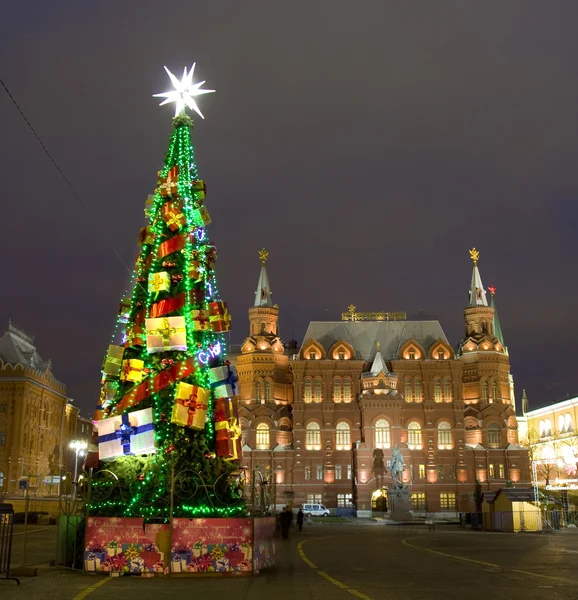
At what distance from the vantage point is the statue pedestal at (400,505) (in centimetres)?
6275

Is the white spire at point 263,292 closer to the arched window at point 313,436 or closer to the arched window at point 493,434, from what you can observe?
the arched window at point 313,436

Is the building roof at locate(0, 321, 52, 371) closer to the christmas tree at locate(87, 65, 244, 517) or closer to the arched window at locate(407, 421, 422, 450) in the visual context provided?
the arched window at locate(407, 421, 422, 450)

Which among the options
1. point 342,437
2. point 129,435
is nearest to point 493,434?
point 342,437

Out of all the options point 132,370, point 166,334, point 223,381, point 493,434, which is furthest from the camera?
point 493,434

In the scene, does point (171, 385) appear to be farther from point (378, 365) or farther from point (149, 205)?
point (378, 365)

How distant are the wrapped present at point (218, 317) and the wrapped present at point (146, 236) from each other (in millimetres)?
2463

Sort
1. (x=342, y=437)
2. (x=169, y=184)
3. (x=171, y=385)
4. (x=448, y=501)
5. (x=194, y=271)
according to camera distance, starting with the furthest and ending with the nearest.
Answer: (x=342, y=437), (x=448, y=501), (x=169, y=184), (x=194, y=271), (x=171, y=385)

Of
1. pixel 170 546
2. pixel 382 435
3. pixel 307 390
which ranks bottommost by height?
pixel 170 546

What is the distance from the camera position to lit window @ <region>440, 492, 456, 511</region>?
238 ft

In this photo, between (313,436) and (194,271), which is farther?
(313,436)

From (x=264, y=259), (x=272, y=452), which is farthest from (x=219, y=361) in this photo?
(x=264, y=259)

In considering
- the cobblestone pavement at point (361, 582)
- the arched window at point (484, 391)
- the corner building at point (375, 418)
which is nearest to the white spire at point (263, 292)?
the corner building at point (375, 418)

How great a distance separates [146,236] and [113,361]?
3.61 m

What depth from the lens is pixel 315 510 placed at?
67438 mm
